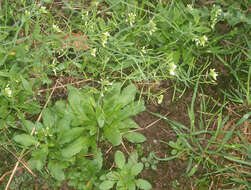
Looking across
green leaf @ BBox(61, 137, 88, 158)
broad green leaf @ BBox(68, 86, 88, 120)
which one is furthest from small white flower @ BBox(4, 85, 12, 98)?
green leaf @ BBox(61, 137, 88, 158)

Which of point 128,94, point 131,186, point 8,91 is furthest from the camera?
point 128,94

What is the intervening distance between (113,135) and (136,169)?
33 centimetres

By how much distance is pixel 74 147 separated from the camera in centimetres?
208

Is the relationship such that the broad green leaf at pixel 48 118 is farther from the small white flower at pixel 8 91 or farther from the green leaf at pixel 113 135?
the green leaf at pixel 113 135

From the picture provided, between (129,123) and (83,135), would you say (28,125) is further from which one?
(129,123)

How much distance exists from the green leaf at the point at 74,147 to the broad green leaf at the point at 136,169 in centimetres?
41

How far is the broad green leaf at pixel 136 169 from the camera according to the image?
2.19 meters

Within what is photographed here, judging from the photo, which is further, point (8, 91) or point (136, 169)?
point (136, 169)

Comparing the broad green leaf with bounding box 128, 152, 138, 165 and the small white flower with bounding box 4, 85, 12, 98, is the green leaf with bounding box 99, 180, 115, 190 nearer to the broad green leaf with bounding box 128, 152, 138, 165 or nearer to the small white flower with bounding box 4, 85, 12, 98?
the broad green leaf with bounding box 128, 152, 138, 165

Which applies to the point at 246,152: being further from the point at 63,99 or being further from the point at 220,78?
the point at 63,99

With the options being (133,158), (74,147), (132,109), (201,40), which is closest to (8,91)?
(74,147)

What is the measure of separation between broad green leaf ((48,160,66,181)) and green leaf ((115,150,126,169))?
41 centimetres

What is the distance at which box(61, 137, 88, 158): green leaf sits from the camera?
2062 mm

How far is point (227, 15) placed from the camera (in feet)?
7.37
